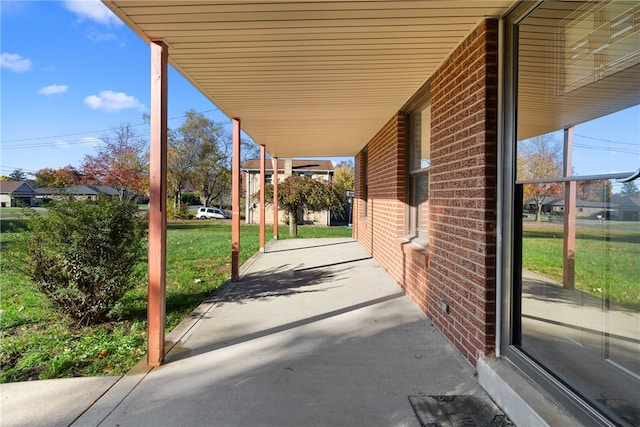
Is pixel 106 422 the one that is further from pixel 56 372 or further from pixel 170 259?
pixel 170 259

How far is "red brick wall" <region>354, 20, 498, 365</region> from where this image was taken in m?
2.87

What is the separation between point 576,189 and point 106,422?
3094mm

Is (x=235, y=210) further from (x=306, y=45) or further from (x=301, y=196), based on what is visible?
(x=301, y=196)

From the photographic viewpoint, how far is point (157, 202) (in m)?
3.19

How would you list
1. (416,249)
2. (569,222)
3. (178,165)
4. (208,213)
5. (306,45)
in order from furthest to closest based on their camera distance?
(208,213) → (178,165) → (416,249) → (306,45) → (569,222)

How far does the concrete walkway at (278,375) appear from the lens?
2413mm

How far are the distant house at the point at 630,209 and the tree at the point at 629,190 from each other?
0.06 ft

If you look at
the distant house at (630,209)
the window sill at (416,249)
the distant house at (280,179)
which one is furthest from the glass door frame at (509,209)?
the distant house at (280,179)

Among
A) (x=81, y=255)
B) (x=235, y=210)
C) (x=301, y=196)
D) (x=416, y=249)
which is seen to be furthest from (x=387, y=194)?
(x=301, y=196)

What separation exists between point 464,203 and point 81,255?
146 inches

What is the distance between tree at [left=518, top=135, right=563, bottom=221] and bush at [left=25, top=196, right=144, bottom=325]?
381cm

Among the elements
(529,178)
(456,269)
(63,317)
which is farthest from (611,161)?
(63,317)

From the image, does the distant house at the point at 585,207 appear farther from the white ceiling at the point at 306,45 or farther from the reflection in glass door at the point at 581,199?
the white ceiling at the point at 306,45

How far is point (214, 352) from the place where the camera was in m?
3.43
